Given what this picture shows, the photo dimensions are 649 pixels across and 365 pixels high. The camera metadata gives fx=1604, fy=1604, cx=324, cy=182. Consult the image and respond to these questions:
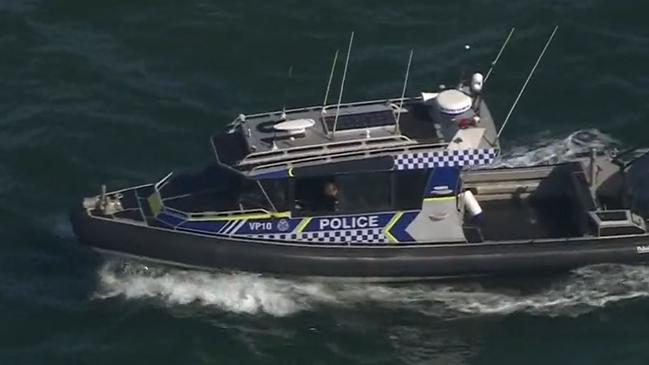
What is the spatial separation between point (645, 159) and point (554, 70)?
5460 millimetres

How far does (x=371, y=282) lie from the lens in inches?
958

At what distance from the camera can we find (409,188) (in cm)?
2358

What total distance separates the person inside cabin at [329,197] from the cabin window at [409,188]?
2.90ft

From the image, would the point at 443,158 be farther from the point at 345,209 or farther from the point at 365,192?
the point at 345,209

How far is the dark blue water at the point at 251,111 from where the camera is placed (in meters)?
23.6

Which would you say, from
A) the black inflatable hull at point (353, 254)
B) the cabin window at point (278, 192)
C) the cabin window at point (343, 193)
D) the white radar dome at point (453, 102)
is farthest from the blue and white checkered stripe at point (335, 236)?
the white radar dome at point (453, 102)

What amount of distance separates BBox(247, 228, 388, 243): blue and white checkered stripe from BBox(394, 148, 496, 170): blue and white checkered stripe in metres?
1.21

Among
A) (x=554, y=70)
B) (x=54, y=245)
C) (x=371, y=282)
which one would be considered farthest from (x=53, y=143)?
(x=554, y=70)

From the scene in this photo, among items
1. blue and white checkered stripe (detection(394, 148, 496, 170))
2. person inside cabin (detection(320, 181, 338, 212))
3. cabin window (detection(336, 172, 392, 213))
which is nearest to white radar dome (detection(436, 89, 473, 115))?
blue and white checkered stripe (detection(394, 148, 496, 170))

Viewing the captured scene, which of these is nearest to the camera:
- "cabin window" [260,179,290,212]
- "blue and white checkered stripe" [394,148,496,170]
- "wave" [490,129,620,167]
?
"blue and white checkered stripe" [394,148,496,170]

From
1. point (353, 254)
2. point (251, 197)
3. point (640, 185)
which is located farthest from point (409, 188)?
point (640, 185)

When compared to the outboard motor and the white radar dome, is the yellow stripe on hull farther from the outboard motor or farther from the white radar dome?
the outboard motor

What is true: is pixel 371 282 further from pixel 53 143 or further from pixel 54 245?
pixel 53 143

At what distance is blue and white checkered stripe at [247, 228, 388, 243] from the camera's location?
78.1 ft
